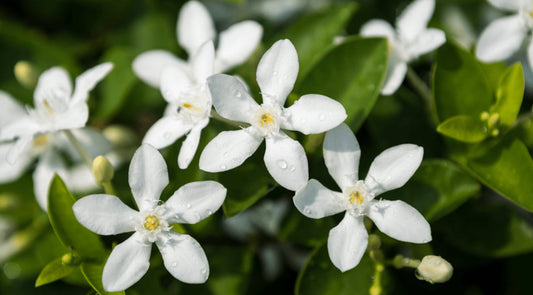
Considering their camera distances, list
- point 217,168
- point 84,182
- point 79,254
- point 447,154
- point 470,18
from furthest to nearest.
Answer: point 470,18 → point 84,182 → point 447,154 → point 79,254 → point 217,168

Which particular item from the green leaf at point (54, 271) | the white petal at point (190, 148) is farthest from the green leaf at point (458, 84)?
the green leaf at point (54, 271)

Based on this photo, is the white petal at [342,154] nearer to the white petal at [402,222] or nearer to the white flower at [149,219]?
the white petal at [402,222]

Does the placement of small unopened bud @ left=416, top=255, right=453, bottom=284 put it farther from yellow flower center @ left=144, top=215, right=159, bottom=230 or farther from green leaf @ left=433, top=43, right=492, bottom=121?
yellow flower center @ left=144, top=215, right=159, bottom=230

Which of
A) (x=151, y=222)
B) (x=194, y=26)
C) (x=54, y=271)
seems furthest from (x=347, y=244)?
(x=194, y=26)

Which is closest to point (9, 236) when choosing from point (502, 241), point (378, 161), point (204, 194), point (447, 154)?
point (204, 194)

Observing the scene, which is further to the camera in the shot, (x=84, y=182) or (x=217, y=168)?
(x=84, y=182)

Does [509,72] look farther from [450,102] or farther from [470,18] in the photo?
[470,18]

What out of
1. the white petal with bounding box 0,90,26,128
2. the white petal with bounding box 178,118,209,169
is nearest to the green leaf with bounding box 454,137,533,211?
A: the white petal with bounding box 178,118,209,169
